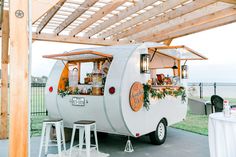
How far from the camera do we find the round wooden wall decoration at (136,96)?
177 inches

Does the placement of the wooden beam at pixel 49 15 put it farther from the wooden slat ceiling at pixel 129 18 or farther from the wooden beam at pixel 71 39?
the wooden beam at pixel 71 39

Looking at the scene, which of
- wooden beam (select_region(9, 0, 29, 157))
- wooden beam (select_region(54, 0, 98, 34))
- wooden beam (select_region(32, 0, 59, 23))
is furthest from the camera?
wooden beam (select_region(54, 0, 98, 34))

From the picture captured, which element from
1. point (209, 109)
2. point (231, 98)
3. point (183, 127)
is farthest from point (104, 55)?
point (231, 98)

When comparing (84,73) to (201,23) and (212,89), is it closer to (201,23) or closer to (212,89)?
(201,23)

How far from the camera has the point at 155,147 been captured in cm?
512

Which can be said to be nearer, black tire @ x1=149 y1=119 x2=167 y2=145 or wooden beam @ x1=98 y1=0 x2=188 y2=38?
wooden beam @ x1=98 y1=0 x2=188 y2=38

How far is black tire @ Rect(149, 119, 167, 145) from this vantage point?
526 centimetres

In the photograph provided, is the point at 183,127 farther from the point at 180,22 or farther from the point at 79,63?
the point at 79,63

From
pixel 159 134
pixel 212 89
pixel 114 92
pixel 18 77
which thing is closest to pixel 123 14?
pixel 114 92

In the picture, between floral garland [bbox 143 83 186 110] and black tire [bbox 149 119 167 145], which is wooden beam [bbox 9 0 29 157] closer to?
floral garland [bbox 143 83 186 110]

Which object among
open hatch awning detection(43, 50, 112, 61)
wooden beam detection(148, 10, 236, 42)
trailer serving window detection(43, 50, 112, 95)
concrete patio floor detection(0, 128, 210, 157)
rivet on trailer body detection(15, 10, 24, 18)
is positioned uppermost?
wooden beam detection(148, 10, 236, 42)

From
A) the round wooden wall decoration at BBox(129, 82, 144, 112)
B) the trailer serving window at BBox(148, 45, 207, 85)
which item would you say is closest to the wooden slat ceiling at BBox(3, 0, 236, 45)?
the trailer serving window at BBox(148, 45, 207, 85)

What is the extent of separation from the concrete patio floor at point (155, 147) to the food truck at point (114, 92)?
12.6 inches

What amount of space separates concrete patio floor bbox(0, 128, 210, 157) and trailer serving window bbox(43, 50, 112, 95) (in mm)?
1289
